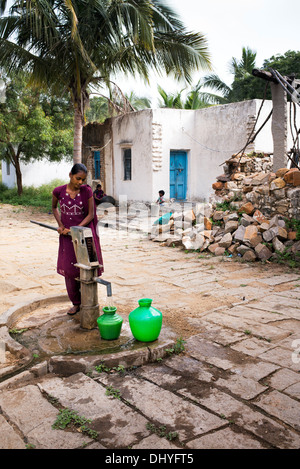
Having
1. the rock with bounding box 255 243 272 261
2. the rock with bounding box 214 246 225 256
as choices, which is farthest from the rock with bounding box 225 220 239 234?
the rock with bounding box 255 243 272 261

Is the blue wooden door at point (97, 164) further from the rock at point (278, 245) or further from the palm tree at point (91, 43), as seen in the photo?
the rock at point (278, 245)

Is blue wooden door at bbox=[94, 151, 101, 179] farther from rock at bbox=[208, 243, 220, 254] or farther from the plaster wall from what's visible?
rock at bbox=[208, 243, 220, 254]

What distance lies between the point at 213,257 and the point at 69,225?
407 centimetres

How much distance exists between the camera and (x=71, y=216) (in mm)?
3758

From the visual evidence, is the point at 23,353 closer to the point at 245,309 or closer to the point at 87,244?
the point at 87,244

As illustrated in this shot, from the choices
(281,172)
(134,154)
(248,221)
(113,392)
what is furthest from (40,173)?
(113,392)

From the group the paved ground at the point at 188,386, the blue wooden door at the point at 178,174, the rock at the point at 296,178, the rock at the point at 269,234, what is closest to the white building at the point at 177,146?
the blue wooden door at the point at 178,174

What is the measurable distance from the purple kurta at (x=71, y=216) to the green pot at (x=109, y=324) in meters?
0.60

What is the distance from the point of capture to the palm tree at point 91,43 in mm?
10297

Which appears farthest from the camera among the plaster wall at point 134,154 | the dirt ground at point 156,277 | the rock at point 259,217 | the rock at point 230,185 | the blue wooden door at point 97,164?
the blue wooden door at point 97,164

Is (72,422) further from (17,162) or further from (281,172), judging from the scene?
(17,162)

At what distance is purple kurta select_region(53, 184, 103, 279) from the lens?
3.73m

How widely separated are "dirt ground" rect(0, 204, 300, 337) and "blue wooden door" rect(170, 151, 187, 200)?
4972 millimetres

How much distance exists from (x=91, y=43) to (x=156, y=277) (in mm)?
7812
